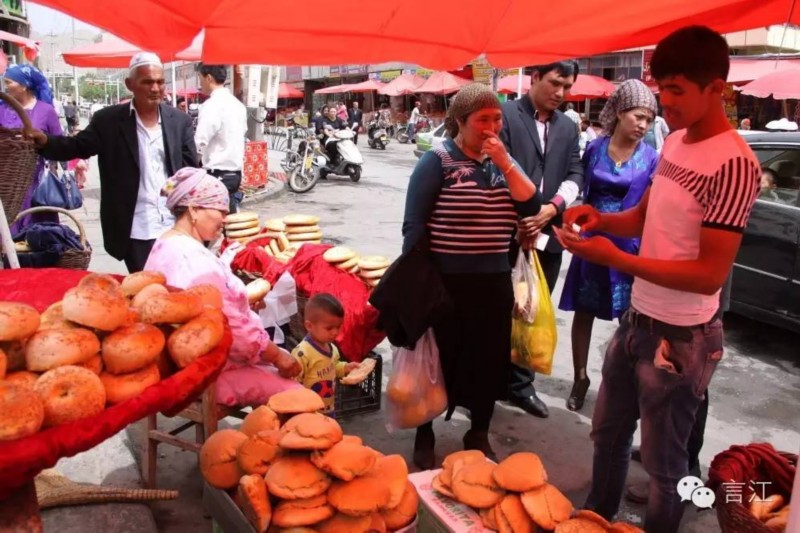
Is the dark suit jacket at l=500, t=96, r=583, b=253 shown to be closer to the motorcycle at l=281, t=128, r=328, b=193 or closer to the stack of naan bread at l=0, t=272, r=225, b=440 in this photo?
the stack of naan bread at l=0, t=272, r=225, b=440

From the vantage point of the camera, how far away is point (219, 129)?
20.4 ft

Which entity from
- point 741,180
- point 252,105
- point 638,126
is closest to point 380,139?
point 252,105

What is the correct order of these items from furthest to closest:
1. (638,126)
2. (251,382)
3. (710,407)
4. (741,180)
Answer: (710,407), (638,126), (251,382), (741,180)

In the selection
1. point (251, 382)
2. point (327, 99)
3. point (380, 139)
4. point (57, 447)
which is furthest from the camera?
point (327, 99)

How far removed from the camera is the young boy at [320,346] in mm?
3551

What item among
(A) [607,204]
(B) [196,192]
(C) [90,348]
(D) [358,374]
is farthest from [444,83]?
(C) [90,348]

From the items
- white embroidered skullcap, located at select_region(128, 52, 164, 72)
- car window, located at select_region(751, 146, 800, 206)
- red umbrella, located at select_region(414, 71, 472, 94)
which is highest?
red umbrella, located at select_region(414, 71, 472, 94)

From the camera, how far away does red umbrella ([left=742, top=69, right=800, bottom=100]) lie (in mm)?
12016

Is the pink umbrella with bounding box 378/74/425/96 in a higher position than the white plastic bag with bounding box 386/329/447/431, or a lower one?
higher

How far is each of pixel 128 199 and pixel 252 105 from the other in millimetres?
9006

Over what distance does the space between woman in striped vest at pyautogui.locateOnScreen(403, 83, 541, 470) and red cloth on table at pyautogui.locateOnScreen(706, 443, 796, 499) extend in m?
1.36

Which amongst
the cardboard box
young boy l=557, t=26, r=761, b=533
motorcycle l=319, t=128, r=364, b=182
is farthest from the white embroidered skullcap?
motorcycle l=319, t=128, r=364, b=182

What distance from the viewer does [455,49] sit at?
3.12 m

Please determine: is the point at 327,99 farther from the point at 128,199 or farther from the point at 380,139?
the point at 128,199
